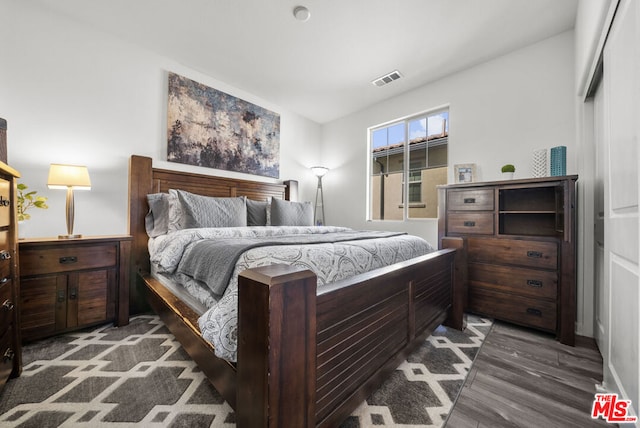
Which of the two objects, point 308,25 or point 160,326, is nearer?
point 160,326

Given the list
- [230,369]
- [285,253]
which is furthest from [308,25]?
[230,369]

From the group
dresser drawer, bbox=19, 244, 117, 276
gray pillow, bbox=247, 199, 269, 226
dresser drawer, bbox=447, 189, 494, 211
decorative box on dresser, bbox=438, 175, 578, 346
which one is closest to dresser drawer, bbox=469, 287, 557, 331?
decorative box on dresser, bbox=438, 175, 578, 346

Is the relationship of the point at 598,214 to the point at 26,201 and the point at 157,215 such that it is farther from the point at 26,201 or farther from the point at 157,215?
the point at 26,201

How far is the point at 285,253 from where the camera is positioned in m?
1.17

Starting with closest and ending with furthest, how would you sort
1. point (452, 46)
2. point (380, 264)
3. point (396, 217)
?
point (380, 264) → point (452, 46) → point (396, 217)

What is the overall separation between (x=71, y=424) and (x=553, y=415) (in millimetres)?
2104

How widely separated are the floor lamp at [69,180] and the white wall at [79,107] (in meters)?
0.28

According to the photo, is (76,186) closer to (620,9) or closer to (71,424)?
(71,424)

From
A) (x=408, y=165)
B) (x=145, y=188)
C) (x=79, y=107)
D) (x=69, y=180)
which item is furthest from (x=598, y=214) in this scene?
(x=79, y=107)

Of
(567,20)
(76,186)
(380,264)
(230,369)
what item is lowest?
(230,369)

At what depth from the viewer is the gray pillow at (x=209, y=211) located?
7.32 feet

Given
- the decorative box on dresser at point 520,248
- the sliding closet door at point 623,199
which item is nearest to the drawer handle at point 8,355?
the sliding closet door at point 623,199

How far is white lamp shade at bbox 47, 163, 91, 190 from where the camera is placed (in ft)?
6.22

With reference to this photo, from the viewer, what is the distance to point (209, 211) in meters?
2.34
